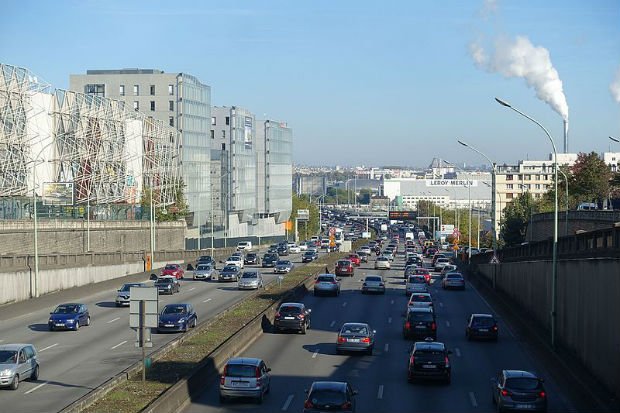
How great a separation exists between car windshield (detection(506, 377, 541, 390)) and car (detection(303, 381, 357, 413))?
4681 mm

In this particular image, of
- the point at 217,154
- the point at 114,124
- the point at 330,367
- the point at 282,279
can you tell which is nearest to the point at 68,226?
the point at 282,279

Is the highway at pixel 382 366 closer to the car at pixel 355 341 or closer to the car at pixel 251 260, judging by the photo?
the car at pixel 355 341

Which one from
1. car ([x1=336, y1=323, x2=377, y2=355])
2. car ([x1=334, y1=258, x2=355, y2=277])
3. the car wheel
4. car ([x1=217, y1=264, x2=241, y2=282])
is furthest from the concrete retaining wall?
car ([x1=334, y1=258, x2=355, y2=277])

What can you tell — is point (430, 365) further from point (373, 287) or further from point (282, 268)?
point (282, 268)

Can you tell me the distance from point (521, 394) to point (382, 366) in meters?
10.4

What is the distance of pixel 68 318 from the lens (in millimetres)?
46125

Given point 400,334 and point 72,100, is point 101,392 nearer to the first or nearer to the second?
point 400,334

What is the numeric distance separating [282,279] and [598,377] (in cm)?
4607

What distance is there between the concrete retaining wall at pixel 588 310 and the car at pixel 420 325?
5.18 meters

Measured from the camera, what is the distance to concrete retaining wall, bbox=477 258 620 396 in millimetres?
27759

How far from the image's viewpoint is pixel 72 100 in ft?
350

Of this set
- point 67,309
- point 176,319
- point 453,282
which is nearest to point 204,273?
point 453,282

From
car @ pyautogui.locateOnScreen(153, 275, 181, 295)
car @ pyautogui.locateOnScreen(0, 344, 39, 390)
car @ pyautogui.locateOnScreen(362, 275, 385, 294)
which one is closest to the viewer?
car @ pyautogui.locateOnScreen(0, 344, 39, 390)

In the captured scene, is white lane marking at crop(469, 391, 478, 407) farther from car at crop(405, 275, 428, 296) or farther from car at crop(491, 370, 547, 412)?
car at crop(405, 275, 428, 296)
